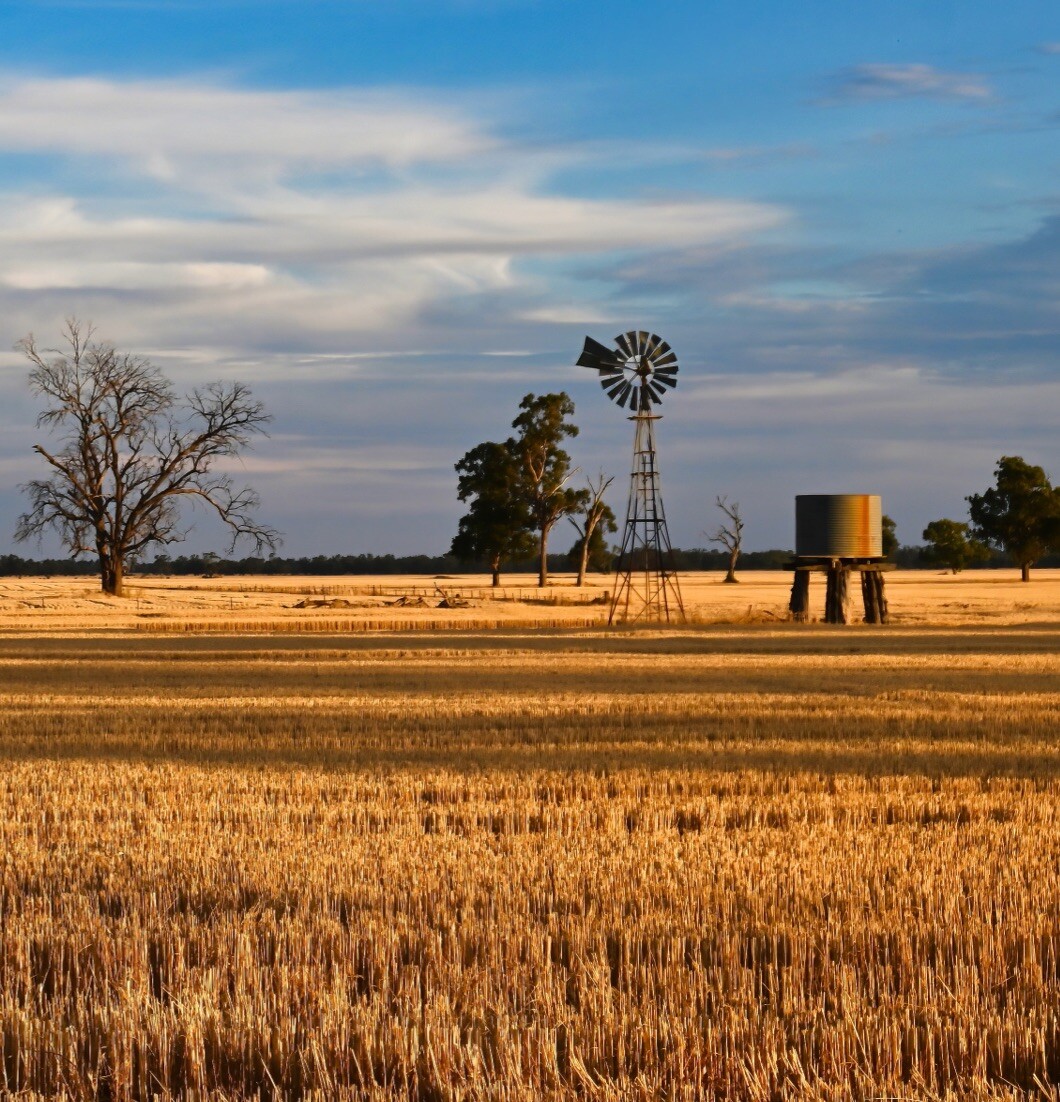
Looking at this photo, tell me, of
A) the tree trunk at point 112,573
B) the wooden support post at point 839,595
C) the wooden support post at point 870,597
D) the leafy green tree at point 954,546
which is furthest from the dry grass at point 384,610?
the leafy green tree at point 954,546

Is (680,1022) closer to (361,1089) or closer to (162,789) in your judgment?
(361,1089)

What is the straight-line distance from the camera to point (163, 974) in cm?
700

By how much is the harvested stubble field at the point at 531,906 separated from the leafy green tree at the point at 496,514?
3000 inches

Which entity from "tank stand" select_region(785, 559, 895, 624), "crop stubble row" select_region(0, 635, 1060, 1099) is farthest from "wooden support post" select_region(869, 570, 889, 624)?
"crop stubble row" select_region(0, 635, 1060, 1099)

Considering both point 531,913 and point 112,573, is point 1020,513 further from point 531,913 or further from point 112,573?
point 531,913

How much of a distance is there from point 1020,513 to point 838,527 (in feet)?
193

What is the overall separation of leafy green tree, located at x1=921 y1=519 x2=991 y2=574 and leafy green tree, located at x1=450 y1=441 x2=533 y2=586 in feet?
131

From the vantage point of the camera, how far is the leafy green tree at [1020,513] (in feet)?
352

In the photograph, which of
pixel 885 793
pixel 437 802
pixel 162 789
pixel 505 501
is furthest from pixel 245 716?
pixel 505 501

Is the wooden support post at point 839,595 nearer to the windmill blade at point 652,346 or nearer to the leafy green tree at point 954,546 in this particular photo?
the windmill blade at point 652,346

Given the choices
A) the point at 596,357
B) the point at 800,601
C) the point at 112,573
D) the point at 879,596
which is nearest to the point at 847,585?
the point at 879,596

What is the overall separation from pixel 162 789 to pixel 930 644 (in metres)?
31.4

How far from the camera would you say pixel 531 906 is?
8469 mm

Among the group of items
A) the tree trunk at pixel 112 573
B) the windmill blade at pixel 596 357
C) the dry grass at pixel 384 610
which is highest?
the windmill blade at pixel 596 357
